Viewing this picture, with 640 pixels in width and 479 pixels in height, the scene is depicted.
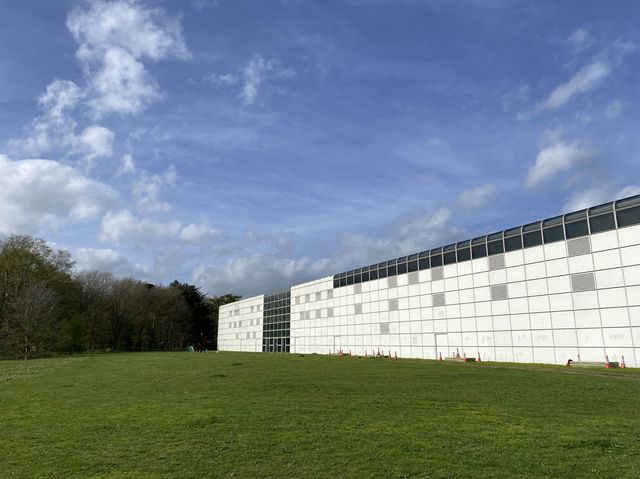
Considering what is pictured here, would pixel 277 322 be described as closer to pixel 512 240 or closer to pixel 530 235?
pixel 512 240

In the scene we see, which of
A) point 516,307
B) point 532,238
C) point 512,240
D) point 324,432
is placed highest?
point 512,240

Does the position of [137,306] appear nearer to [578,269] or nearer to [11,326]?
[11,326]

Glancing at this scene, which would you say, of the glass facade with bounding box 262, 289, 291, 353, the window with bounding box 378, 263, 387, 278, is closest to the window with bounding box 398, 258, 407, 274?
the window with bounding box 378, 263, 387, 278

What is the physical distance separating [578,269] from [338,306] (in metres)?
39.8

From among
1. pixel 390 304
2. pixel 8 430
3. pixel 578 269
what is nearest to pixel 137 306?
pixel 390 304

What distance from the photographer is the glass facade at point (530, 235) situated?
116 ft

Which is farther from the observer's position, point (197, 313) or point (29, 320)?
point (197, 313)

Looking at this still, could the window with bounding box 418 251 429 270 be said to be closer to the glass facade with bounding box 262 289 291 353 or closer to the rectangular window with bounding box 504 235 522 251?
the rectangular window with bounding box 504 235 522 251

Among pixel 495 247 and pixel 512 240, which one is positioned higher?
pixel 512 240

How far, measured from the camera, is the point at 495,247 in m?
45.7

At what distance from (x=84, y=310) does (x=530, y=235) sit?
93068mm

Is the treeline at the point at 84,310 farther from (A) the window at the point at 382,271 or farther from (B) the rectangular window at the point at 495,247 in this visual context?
(B) the rectangular window at the point at 495,247

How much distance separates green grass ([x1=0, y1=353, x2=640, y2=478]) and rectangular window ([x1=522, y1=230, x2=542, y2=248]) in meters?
22.1

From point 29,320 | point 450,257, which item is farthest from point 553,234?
point 29,320
